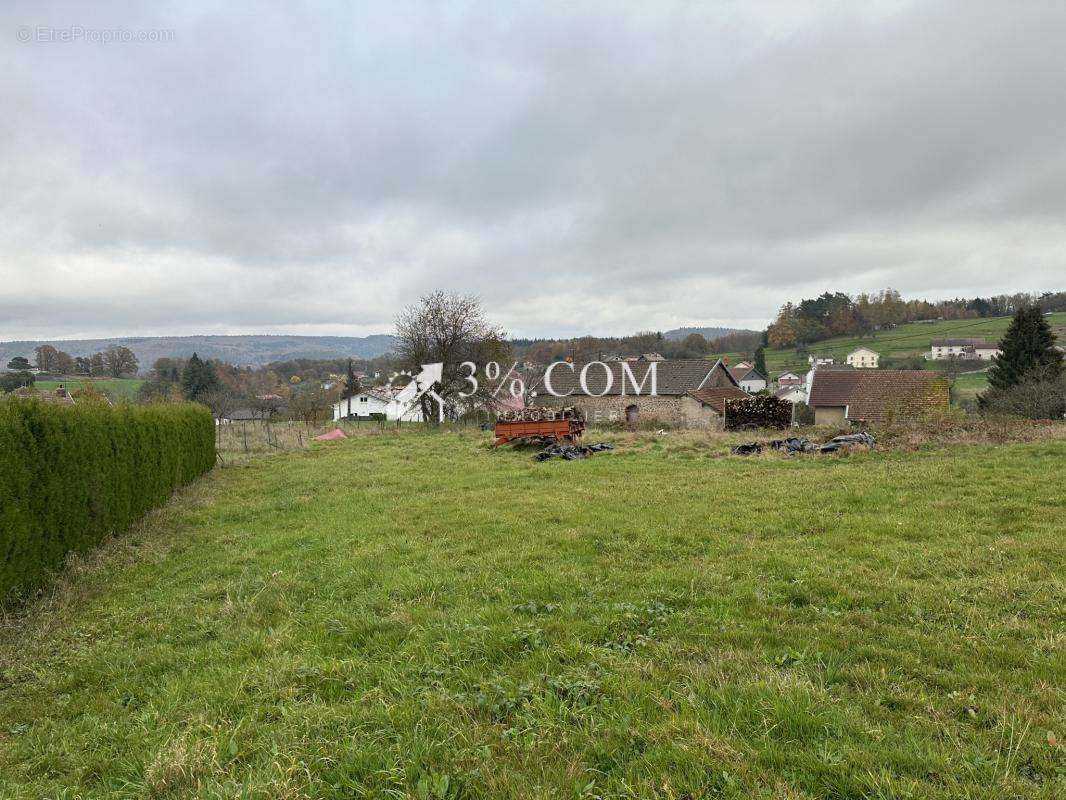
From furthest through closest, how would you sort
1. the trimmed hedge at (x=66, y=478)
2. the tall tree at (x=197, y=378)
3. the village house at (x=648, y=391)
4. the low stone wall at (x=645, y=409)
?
the tall tree at (x=197, y=378) → the village house at (x=648, y=391) → the low stone wall at (x=645, y=409) → the trimmed hedge at (x=66, y=478)

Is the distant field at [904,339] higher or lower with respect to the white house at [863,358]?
higher

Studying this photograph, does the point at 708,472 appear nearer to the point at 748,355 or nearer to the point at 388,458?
the point at 388,458

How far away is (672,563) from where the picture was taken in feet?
18.2

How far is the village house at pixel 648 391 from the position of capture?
117ft

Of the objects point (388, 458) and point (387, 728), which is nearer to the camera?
point (387, 728)

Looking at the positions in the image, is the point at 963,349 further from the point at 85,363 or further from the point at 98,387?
the point at 85,363

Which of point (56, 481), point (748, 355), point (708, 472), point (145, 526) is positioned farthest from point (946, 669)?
point (748, 355)

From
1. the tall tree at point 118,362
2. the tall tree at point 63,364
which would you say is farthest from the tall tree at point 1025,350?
the tall tree at point 118,362

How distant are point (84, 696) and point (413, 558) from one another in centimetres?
312

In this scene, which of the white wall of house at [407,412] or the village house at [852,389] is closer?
the village house at [852,389]

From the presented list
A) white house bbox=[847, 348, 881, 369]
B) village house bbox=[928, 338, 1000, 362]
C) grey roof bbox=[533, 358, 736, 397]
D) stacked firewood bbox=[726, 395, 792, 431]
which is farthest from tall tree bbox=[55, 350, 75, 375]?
village house bbox=[928, 338, 1000, 362]

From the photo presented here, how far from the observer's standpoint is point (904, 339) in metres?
91.6

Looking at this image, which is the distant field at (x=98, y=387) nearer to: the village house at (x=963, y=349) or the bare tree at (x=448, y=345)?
the bare tree at (x=448, y=345)

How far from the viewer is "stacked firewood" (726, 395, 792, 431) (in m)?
25.7
